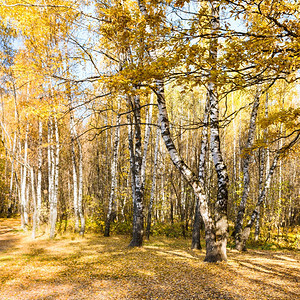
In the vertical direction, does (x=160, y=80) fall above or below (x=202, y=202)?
above

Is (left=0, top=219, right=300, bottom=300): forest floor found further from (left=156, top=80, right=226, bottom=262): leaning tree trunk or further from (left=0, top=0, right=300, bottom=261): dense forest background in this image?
(left=0, top=0, right=300, bottom=261): dense forest background

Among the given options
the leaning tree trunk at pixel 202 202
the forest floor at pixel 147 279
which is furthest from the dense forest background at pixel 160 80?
the forest floor at pixel 147 279

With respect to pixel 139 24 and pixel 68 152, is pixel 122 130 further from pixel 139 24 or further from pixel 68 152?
pixel 139 24

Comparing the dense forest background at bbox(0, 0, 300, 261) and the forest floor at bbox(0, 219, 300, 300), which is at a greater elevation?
the dense forest background at bbox(0, 0, 300, 261)

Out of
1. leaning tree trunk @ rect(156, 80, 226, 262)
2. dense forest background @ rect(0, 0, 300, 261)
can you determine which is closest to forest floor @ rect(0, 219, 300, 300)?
leaning tree trunk @ rect(156, 80, 226, 262)

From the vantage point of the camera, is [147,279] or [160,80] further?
[160,80]

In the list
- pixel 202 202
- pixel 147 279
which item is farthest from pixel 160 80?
pixel 147 279

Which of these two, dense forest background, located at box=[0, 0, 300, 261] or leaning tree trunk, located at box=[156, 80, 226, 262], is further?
leaning tree trunk, located at box=[156, 80, 226, 262]

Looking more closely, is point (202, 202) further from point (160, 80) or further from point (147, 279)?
point (160, 80)

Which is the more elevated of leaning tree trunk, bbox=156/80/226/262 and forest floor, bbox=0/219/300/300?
leaning tree trunk, bbox=156/80/226/262

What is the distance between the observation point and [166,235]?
13.9 m

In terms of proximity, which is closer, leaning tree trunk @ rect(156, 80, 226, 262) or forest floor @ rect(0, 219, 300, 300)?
forest floor @ rect(0, 219, 300, 300)

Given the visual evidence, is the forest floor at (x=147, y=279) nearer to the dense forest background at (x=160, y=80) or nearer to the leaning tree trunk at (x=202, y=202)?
the leaning tree trunk at (x=202, y=202)

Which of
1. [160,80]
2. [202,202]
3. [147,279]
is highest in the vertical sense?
[160,80]
